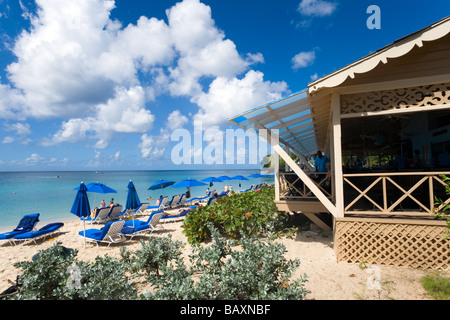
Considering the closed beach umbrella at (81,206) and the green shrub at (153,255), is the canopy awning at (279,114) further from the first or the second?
the closed beach umbrella at (81,206)

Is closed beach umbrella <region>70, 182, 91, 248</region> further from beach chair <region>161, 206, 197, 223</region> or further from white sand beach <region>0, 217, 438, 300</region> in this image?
beach chair <region>161, 206, 197, 223</region>

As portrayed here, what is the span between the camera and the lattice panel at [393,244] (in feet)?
15.7

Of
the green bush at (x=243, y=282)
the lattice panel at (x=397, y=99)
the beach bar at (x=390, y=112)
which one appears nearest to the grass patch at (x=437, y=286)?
the beach bar at (x=390, y=112)

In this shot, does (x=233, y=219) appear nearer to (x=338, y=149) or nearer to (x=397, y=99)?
(x=338, y=149)

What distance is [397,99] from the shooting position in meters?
5.09

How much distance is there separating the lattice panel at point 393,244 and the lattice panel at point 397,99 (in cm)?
242

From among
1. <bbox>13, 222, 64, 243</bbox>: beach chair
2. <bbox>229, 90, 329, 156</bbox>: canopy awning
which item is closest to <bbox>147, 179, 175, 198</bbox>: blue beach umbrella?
<bbox>13, 222, 64, 243</bbox>: beach chair

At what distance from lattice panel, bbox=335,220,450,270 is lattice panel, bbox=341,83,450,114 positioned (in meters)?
2.42

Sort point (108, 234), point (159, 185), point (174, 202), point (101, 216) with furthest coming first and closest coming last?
point (174, 202) < point (159, 185) < point (101, 216) < point (108, 234)

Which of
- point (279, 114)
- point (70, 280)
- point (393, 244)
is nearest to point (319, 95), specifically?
→ point (279, 114)

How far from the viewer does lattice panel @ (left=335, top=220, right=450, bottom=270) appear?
15.7ft

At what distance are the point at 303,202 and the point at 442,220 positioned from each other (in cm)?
301

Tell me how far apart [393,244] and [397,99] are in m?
2.98

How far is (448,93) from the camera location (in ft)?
16.0
